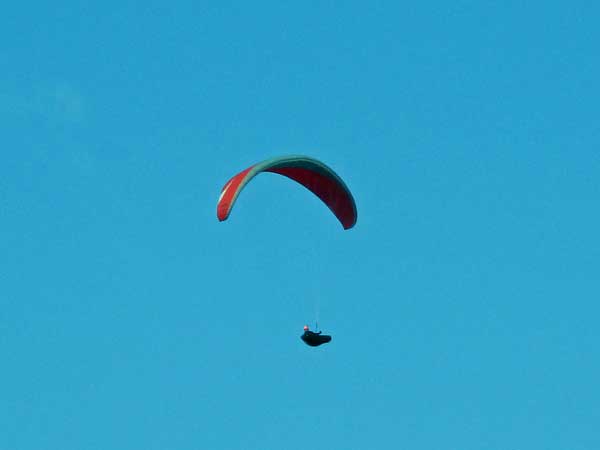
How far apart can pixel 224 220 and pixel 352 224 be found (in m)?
10.7

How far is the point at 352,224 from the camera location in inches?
4080

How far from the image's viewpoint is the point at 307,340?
334ft

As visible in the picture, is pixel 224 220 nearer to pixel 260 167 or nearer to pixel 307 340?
pixel 260 167

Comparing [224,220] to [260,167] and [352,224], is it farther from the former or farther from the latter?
[352,224]

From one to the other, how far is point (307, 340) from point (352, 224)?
623 centimetres

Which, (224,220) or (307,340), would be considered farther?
(307,340)

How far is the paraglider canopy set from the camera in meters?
95.9

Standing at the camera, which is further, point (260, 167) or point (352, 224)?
point (352, 224)

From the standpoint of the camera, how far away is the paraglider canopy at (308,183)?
3777 inches

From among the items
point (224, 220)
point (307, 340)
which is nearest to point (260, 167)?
point (224, 220)

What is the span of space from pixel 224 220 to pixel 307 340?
986 centimetres

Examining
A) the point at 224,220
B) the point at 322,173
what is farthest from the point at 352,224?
the point at 224,220

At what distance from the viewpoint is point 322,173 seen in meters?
100

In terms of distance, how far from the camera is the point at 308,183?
102 meters
